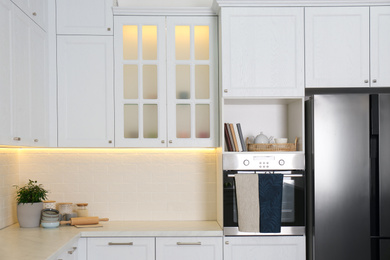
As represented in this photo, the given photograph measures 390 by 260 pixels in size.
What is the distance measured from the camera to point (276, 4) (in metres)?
3.42

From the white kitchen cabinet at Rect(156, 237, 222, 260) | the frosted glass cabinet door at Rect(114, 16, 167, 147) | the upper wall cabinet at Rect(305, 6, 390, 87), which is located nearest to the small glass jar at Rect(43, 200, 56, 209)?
the frosted glass cabinet door at Rect(114, 16, 167, 147)

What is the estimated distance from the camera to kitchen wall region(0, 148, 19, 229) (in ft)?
11.4

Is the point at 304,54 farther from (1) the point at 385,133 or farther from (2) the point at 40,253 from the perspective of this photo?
(2) the point at 40,253

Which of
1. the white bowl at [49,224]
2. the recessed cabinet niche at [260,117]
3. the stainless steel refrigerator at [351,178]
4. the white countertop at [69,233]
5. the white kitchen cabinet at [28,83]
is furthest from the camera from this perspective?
the recessed cabinet niche at [260,117]

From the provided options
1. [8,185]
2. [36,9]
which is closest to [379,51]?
[36,9]

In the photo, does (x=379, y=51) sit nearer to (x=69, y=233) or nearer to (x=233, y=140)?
(x=233, y=140)

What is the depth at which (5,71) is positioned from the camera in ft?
9.04

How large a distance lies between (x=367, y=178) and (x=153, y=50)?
72.0 inches

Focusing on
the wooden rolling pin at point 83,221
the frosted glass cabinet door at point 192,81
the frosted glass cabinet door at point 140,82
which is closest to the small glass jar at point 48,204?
the wooden rolling pin at point 83,221

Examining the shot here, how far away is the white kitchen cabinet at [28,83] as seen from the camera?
2912 mm

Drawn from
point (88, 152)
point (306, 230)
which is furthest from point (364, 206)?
point (88, 152)

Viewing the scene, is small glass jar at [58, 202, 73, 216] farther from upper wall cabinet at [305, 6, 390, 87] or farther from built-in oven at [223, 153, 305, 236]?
upper wall cabinet at [305, 6, 390, 87]

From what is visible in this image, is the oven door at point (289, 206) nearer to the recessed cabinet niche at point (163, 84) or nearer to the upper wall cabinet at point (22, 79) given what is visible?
the recessed cabinet niche at point (163, 84)

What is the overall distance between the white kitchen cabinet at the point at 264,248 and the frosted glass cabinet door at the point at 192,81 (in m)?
0.77
